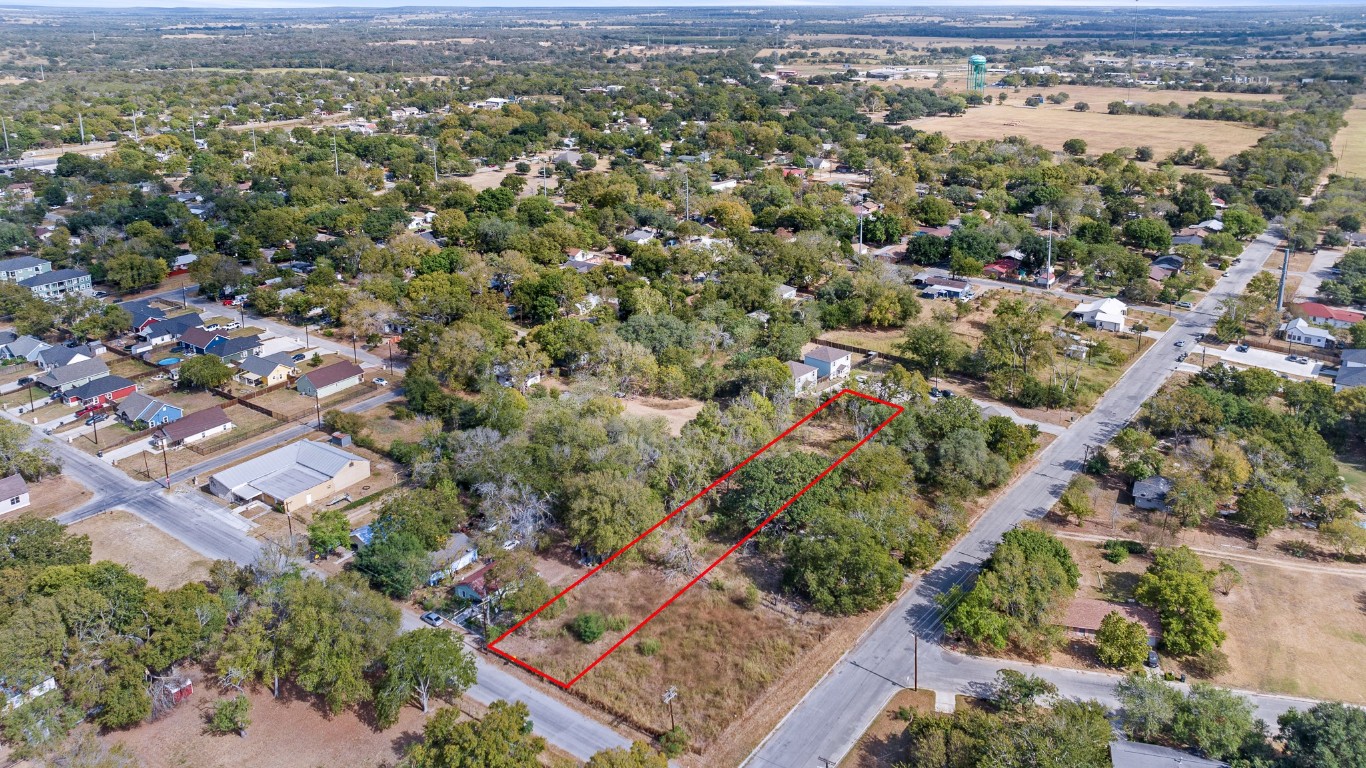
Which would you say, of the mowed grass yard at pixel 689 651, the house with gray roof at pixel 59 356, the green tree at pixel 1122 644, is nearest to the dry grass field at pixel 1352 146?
the green tree at pixel 1122 644

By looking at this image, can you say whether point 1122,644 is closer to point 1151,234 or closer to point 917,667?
point 917,667

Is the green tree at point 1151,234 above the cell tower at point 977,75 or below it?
below

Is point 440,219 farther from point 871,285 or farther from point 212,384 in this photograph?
point 871,285

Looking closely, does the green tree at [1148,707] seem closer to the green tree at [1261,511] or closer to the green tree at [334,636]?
the green tree at [1261,511]

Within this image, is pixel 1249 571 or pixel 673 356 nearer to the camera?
pixel 1249 571

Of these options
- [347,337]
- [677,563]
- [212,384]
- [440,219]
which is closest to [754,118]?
[440,219]

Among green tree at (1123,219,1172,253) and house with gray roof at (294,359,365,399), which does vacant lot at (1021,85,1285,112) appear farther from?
house with gray roof at (294,359,365,399)

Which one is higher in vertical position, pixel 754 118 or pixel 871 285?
pixel 754 118
